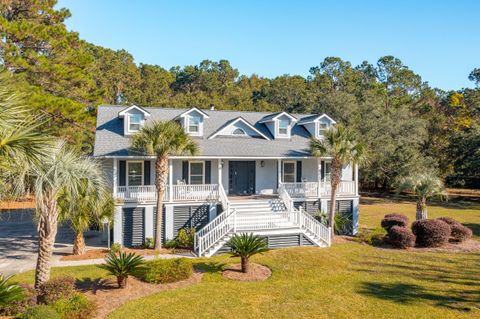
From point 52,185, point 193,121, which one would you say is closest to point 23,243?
point 193,121

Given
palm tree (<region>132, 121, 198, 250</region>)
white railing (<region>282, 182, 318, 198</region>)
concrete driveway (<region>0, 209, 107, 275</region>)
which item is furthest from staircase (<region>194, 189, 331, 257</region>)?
concrete driveway (<region>0, 209, 107, 275</region>)

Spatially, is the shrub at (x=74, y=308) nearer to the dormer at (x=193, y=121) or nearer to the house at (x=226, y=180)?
the house at (x=226, y=180)

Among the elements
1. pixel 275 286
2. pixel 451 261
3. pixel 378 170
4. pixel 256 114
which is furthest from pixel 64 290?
pixel 378 170

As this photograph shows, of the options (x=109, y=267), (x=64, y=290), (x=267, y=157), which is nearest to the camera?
(x=64, y=290)

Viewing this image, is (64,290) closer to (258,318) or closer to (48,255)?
(48,255)

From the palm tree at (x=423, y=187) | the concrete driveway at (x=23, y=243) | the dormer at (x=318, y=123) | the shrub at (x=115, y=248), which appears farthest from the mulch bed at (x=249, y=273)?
the dormer at (x=318, y=123)

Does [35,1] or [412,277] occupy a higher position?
[35,1]

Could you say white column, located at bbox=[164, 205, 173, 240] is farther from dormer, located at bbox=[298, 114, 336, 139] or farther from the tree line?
dormer, located at bbox=[298, 114, 336, 139]
